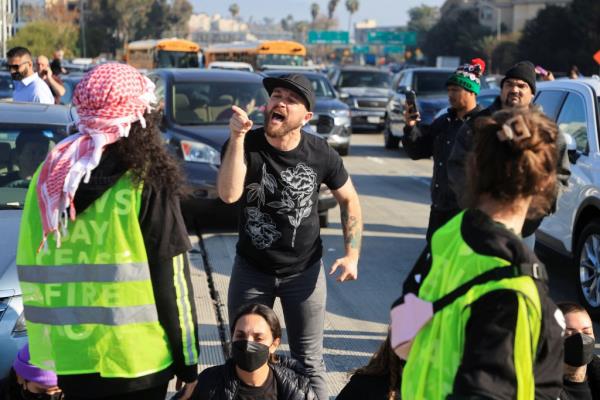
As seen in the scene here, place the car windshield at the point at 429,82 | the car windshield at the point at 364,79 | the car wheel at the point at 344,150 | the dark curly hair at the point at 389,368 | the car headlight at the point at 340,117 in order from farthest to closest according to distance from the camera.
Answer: the car windshield at the point at 364,79 < the car windshield at the point at 429,82 < the car wheel at the point at 344,150 < the car headlight at the point at 340,117 < the dark curly hair at the point at 389,368

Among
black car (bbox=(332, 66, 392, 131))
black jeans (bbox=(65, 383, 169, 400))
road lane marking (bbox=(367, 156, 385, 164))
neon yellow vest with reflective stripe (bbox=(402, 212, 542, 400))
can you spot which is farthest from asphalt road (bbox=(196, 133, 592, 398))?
black car (bbox=(332, 66, 392, 131))

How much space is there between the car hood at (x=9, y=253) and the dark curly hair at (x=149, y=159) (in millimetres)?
1880

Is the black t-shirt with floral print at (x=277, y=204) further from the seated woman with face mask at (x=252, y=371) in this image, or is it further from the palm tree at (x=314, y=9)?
the palm tree at (x=314, y=9)

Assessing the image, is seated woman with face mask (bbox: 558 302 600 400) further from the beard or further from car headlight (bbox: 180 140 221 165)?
car headlight (bbox: 180 140 221 165)

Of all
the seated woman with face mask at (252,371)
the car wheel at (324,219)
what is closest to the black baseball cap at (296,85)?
the seated woman with face mask at (252,371)

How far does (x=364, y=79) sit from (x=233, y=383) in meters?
24.0

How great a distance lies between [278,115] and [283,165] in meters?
0.24

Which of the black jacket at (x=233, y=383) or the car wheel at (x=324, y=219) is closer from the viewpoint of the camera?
the black jacket at (x=233, y=383)

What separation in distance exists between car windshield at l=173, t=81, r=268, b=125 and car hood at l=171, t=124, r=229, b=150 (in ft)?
0.57

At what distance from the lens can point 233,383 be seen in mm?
4141

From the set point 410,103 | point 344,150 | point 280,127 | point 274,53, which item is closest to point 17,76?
point 410,103

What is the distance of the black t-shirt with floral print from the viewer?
14.6 feet

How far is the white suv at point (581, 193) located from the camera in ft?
24.1

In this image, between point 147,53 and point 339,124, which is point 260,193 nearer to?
point 339,124
